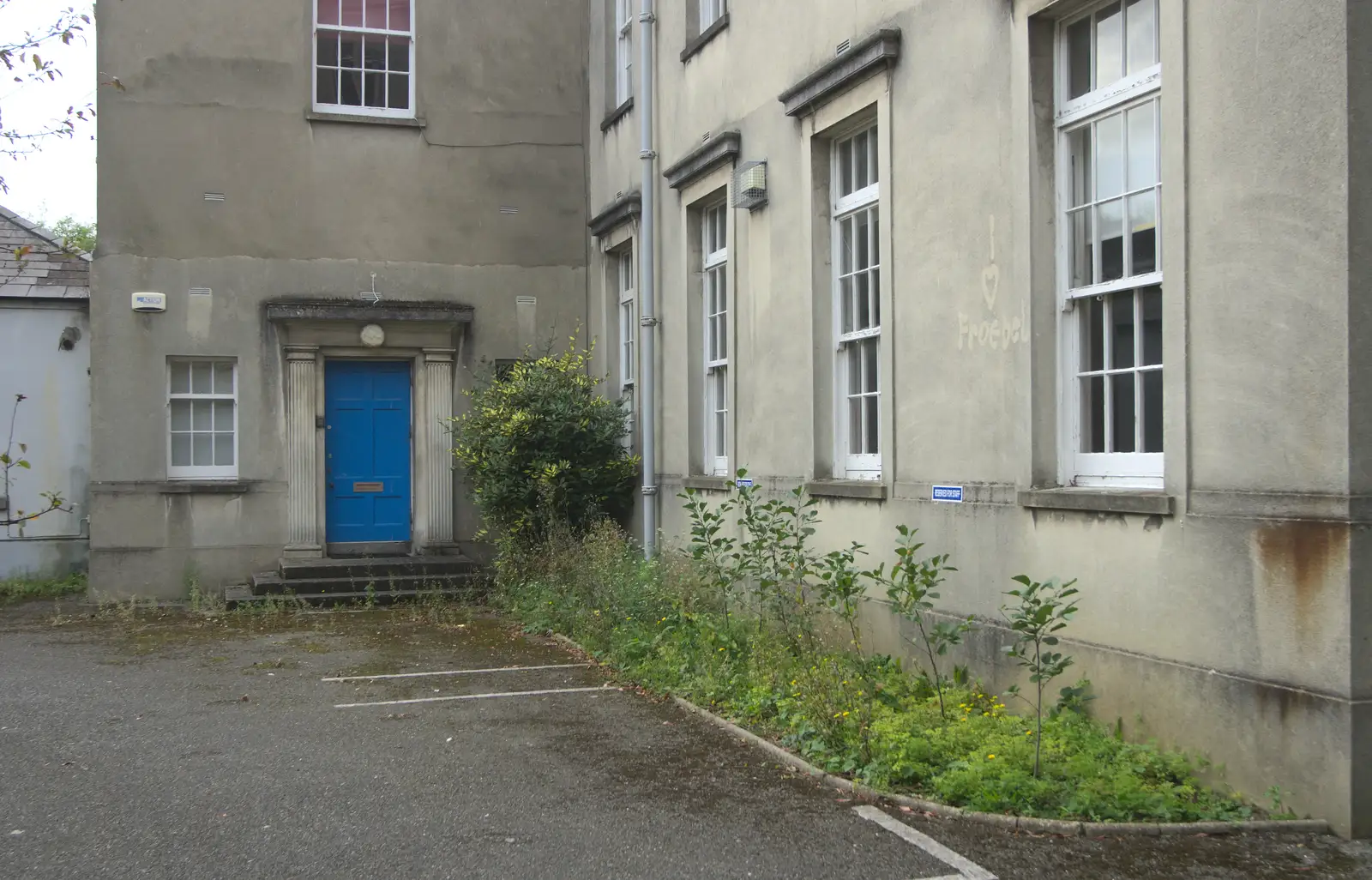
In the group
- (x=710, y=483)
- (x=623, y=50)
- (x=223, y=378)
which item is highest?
(x=623, y=50)

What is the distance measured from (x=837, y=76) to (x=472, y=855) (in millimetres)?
5897

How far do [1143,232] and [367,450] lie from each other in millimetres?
10210

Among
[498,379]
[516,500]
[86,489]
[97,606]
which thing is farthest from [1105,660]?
[86,489]

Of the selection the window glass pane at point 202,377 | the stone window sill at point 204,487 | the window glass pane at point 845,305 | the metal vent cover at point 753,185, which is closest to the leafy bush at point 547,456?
the stone window sill at point 204,487

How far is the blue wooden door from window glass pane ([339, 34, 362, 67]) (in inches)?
137

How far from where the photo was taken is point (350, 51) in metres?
14.5

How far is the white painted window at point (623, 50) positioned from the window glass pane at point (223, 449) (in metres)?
5.81

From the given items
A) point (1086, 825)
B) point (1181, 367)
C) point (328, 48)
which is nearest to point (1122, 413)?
point (1181, 367)

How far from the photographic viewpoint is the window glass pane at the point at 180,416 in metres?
13.8

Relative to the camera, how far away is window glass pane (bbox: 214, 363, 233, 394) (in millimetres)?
13945

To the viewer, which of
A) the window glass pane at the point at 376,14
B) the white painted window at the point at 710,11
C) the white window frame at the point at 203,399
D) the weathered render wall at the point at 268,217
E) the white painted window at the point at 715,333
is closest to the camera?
the white painted window at the point at 710,11

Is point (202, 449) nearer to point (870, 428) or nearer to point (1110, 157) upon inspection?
point (870, 428)

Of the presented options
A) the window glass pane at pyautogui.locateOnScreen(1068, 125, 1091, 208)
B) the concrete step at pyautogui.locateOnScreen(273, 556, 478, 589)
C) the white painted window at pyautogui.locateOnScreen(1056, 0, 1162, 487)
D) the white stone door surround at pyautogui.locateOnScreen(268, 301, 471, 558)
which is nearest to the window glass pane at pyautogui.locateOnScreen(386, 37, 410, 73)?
the white stone door surround at pyautogui.locateOnScreen(268, 301, 471, 558)

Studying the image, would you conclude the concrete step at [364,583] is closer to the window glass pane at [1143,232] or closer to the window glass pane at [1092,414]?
the window glass pane at [1092,414]
